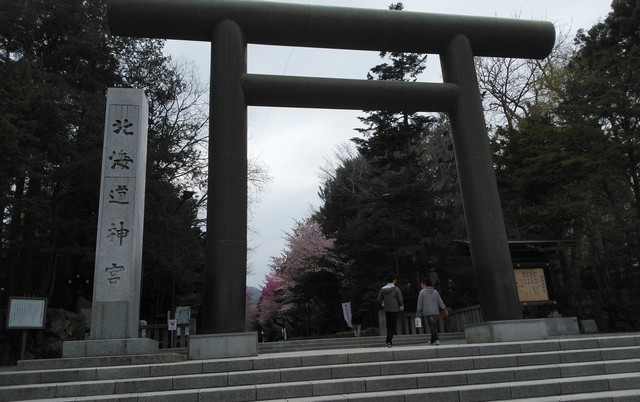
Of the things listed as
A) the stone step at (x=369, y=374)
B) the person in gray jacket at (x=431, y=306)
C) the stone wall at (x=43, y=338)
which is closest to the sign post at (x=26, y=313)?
the stone step at (x=369, y=374)

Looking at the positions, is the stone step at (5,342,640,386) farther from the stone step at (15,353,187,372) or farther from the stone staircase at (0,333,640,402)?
the stone step at (15,353,187,372)

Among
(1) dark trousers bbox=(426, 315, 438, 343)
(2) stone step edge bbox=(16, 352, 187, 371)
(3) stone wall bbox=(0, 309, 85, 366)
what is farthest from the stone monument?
(3) stone wall bbox=(0, 309, 85, 366)

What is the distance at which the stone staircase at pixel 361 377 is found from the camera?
5.89 m

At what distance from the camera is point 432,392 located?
228 inches

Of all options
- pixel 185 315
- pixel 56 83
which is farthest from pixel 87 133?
pixel 185 315

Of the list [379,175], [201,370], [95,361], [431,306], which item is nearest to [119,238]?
[95,361]

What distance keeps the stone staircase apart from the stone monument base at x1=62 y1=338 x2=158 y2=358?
0.52 meters

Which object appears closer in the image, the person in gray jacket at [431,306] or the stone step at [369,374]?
the stone step at [369,374]

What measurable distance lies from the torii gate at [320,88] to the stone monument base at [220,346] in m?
0.36

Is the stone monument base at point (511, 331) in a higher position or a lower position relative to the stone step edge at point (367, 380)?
higher

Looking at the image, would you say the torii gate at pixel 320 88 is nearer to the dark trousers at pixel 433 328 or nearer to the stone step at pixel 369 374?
the dark trousers at pixel 433 328

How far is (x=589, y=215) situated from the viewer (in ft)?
46.3

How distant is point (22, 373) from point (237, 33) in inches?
289

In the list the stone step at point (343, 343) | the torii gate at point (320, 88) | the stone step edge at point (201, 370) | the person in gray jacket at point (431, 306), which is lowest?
the stone step at point (343, 343)
